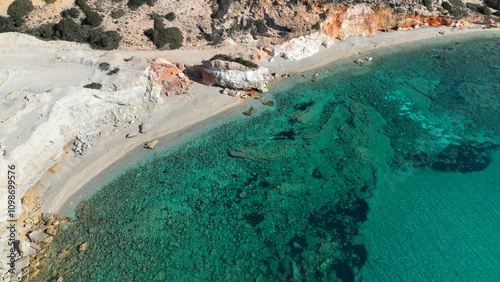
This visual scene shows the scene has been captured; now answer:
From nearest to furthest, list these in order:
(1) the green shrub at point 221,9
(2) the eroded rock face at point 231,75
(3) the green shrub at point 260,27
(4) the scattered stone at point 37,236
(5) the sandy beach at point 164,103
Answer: (4) the scattered stone at point 37,236
(5) the sandy beach at point 164,103
(2) the eroded rock face at point 231,75
(3) the green shrub at point 260,27
(1) the green shrub at point 221,9

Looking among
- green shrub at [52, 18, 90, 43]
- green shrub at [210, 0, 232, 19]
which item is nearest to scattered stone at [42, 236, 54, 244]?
green shrub at [52, 18, 90, 43]

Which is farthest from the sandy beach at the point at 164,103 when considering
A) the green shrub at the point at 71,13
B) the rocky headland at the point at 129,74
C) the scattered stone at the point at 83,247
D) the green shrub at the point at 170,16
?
the green shrub at the point at 170,16

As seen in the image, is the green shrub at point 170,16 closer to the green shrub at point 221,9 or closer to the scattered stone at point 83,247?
the green shrub at point 221,9

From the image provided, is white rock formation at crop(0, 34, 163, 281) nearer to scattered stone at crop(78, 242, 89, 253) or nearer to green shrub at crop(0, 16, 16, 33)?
green shrub at crop(0, 16, 16, 33)

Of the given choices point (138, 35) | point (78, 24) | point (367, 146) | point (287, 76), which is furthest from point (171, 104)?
point (367, 146)

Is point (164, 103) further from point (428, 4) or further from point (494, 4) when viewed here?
point (494, 4)

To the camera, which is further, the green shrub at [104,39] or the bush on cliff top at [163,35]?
the bush on cliff top at [163,35]

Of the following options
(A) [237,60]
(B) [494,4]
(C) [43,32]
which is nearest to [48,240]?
(A) [237,60]
